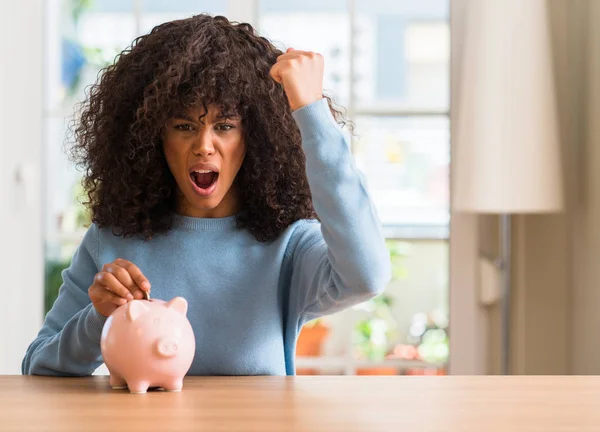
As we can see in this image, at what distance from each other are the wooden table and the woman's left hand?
372 millimetres

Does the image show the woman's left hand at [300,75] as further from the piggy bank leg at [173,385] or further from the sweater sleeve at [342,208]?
the piggy bank leg at [173,385]

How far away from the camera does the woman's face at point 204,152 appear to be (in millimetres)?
1367

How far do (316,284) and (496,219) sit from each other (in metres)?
1.65

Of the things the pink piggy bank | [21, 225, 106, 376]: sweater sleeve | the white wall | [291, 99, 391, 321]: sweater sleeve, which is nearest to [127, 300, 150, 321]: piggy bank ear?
the pink piggy bank

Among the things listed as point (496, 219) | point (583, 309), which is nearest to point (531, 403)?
point (583, 309)

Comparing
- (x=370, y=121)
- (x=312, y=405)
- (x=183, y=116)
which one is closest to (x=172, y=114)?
(x=183, y=116)

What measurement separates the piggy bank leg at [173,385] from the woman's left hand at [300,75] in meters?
0.39

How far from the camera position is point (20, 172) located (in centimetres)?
306

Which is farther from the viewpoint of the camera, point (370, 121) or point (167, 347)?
point (370, 121)

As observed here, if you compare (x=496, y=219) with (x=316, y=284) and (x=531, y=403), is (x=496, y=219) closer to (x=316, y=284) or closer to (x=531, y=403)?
(x=316, y=284)

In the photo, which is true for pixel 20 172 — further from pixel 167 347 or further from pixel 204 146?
pixel 167 347

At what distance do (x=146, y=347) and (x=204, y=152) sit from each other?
1.10ft

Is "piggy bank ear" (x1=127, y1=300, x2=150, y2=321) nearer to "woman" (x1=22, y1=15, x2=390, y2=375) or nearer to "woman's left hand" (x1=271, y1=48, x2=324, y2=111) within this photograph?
"woman" (x1=22, y1=15, x2=390, y2=375)

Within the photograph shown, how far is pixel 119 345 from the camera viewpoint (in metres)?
1.13
